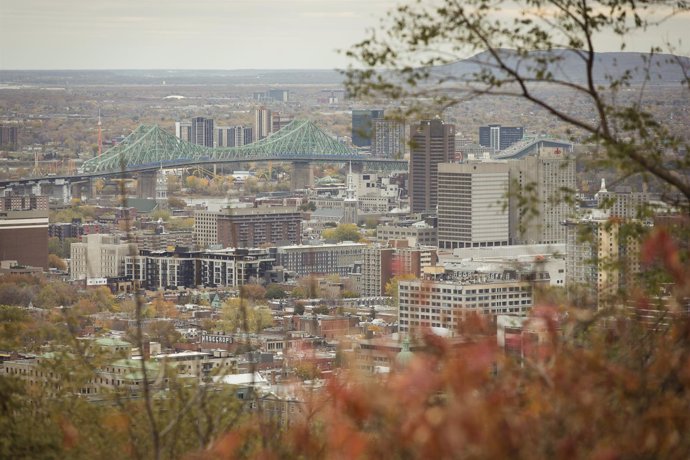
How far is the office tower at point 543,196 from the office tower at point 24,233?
1049cm

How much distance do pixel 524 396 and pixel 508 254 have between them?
32.5m

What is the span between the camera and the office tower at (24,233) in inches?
1636

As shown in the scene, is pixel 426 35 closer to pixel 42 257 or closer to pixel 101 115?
pixel 42 257

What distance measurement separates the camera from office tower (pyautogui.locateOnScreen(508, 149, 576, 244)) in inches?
276

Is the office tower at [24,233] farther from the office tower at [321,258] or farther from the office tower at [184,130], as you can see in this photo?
the office tower at [184,130]

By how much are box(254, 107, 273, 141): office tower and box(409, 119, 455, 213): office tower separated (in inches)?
798

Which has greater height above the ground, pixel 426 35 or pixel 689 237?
pixel 426 35

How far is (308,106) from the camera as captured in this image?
8225cm

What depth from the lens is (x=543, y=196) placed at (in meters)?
35.0

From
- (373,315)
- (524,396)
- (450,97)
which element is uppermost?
(450,97)

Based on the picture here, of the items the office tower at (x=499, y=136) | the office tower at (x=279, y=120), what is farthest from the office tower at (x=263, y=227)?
the office tower at (x=279, y=120)

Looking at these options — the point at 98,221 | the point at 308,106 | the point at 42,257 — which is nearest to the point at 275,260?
the point at 42,257

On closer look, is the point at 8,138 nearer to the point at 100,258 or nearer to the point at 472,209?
the point at 472,209

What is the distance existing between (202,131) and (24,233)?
31.0 meters
